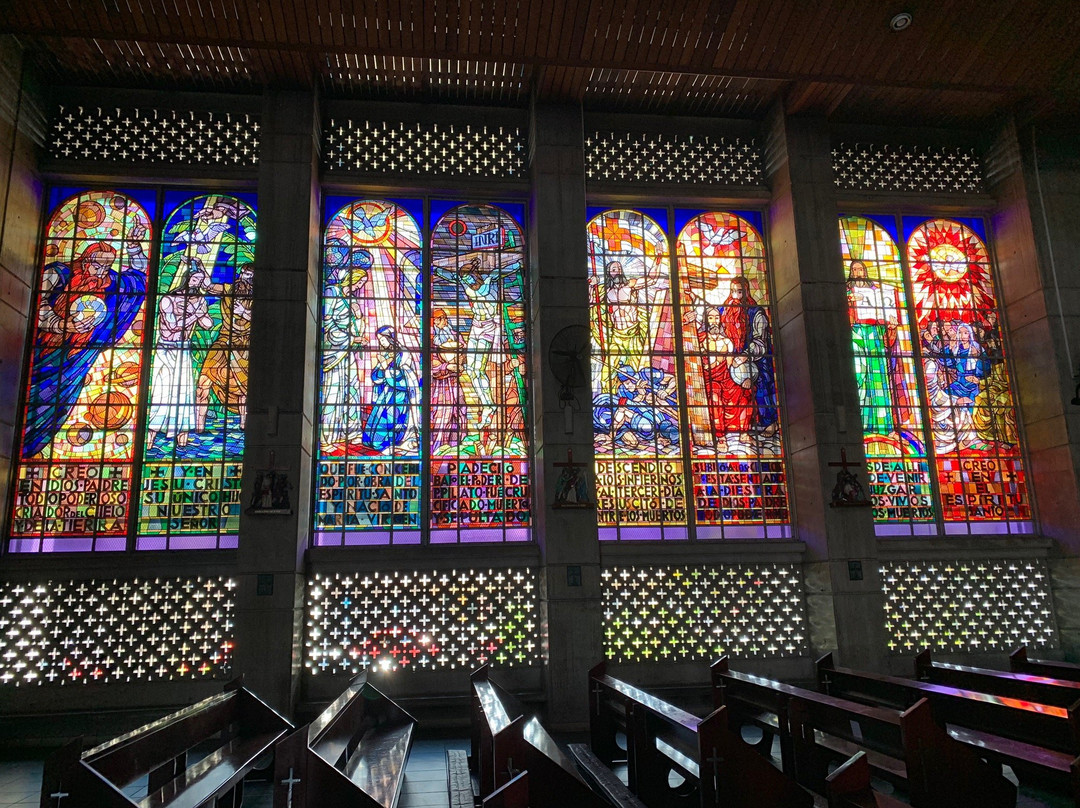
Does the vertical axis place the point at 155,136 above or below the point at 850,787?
above

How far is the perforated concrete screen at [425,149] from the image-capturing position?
29.5 ft

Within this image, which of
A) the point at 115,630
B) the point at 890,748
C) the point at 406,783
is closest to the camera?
the point at 890,748

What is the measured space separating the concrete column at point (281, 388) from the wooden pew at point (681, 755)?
3271 mm

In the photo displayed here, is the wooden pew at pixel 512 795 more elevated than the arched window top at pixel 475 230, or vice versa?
the arched window top at pixel 475 230

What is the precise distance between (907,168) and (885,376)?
2909mm

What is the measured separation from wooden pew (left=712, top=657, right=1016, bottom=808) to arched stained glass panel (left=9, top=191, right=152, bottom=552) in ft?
22.2

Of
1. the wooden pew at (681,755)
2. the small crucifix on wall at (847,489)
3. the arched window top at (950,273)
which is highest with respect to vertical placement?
the arched window top at (950,273)

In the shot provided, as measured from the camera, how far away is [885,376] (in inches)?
363

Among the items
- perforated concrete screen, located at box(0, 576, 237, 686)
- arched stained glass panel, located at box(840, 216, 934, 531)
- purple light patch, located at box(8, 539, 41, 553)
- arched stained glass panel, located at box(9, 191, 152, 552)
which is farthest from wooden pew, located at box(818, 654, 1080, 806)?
purple light patch, located at box(8, 539, 41, 553)

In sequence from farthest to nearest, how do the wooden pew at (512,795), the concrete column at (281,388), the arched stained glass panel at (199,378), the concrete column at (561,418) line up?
the arched stained glass panel at (199,378)
the concrete column at (561,418)
the concrete column at (281,388)
the wooden pew at (512,795)

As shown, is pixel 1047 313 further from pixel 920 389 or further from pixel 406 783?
pixel 406 783

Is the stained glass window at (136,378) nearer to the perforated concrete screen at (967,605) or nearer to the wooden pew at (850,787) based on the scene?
the wooden pew at (850,787)

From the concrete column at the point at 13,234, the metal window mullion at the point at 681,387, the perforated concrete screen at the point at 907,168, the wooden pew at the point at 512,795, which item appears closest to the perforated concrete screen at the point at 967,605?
the metal window mullion at the point at 681,387

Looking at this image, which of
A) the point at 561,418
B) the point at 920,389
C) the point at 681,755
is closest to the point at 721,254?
the point at 920,389
